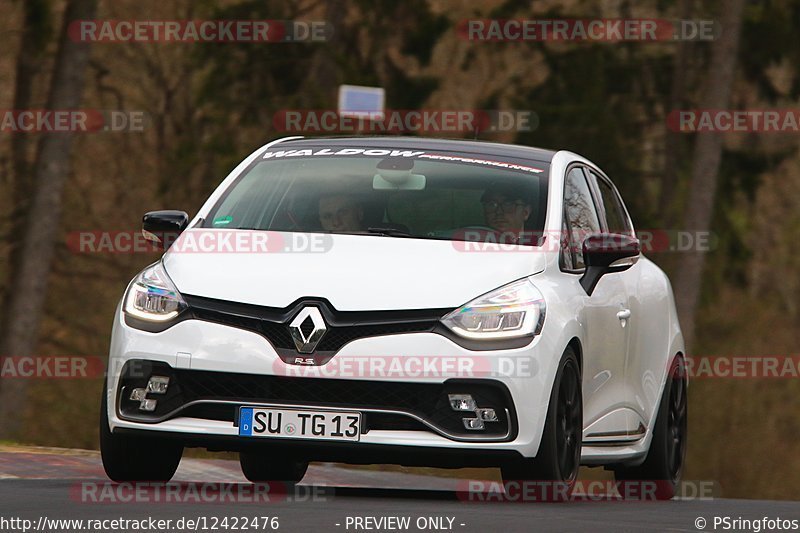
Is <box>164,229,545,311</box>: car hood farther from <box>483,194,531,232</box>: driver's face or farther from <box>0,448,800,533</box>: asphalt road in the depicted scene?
<box>0,448,800,533</box>: asphalt road

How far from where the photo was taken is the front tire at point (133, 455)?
8.77m

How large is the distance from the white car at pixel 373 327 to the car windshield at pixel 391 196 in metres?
0.01

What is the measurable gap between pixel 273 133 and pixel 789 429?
9251mm

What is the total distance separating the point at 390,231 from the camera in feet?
30.3

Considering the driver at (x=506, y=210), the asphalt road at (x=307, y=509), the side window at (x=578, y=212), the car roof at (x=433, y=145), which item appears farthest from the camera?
the car roof at (x=433, y=145)

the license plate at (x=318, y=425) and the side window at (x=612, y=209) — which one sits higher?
the side window at (x=612, y=209)

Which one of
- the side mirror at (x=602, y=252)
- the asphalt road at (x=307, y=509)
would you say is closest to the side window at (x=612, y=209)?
the side mirror at (x=602, y=252)

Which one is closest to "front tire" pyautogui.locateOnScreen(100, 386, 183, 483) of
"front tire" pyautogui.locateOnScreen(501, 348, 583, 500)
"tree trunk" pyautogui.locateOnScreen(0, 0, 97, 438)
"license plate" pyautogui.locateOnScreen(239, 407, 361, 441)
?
"license plate" pyautogui.locateOnScreen(239, 407, 361, 441)

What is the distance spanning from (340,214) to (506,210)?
862 mm

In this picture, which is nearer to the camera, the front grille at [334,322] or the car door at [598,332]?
the front grille at [334,322]

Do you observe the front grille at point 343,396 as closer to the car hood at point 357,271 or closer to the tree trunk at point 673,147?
the car hood at point 357,271

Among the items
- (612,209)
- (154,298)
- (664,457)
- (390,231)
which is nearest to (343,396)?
(154,298)

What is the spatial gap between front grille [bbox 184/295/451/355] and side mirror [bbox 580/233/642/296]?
148 cm

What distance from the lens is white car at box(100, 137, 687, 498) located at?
8242mm
